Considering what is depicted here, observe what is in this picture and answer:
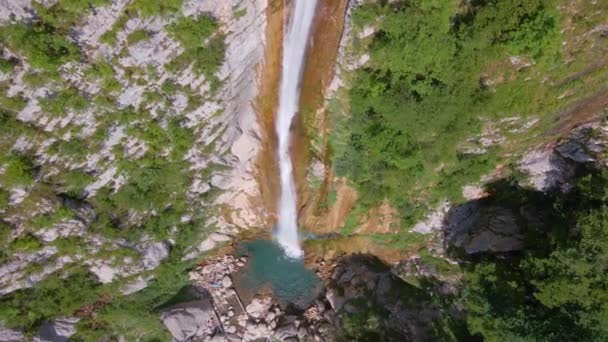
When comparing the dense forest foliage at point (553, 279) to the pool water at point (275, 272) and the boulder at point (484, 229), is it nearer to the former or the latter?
the boulder at point (484, 229)

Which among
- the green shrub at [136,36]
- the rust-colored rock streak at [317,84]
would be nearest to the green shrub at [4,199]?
the green shrub at [136,36]

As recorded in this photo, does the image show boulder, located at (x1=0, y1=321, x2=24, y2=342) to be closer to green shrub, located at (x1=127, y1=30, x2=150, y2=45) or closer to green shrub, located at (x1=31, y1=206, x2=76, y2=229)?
green shrub, located at (x1=31, y1=206, x2=76, y2=229)

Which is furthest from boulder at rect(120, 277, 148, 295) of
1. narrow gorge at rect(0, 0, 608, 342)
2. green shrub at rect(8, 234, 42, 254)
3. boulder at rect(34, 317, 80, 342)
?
green shrub at rect(8, 234, 42, 254)

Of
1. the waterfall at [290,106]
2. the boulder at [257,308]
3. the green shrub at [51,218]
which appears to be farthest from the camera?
the boulder at [257,308]

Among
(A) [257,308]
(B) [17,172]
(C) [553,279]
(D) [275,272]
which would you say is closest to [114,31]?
(B) [17,172]

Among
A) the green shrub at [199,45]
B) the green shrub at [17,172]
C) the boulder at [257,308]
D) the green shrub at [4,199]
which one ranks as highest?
Answer: the green shrub at [199,45]

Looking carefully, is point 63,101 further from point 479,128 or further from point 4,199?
point 479,128

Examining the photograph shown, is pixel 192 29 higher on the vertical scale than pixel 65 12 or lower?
lower
